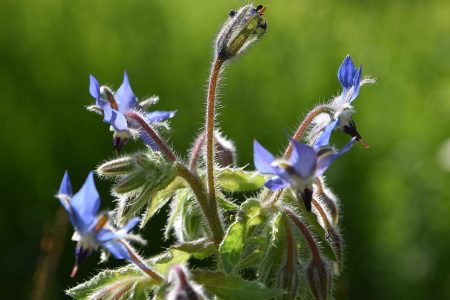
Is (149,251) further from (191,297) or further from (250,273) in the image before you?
(191,297)

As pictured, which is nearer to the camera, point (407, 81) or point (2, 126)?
point (2, 126)

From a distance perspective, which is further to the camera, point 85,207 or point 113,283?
Result: point 113,283

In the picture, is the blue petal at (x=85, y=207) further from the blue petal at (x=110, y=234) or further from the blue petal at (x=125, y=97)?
the blue petal at (x=125, y=97)

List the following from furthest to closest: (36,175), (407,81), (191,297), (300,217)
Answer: (407,81) → (36,175) → (300,217) → (191,297)

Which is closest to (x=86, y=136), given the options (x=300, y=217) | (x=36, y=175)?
(x=36, y=175)

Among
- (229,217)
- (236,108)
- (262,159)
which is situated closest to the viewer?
(262,159)

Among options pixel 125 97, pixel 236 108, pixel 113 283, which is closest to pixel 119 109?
pixel 125 97

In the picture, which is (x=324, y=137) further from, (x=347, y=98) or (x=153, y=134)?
(x=153, y=134)
